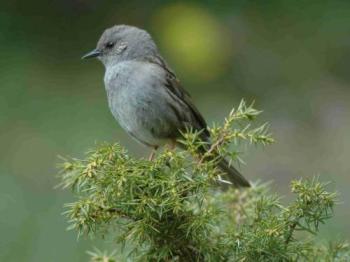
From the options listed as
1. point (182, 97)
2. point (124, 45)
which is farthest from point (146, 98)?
point (124, 45)

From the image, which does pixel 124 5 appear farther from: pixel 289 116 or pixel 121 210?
pixel 121 210

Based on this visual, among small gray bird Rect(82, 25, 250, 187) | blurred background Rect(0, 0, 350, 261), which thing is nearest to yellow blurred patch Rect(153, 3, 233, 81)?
blurred background Rect(0, 0, 350, 261)

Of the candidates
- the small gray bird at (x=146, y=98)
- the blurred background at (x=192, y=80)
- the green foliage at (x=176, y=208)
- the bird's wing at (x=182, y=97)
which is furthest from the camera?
the blurred background at (x=192, y=80)

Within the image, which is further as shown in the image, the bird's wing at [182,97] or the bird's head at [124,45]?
the bird's head at [124,45]

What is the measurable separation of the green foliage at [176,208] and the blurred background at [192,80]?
3.27m

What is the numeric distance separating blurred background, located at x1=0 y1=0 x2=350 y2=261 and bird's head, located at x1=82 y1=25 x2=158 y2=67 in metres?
1.60

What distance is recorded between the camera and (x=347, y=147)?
7195 mm

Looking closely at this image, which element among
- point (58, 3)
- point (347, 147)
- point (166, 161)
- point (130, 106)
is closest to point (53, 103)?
point (58, 3)

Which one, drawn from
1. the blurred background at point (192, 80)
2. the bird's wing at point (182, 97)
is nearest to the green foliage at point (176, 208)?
the bird's wing at point (182, 97)

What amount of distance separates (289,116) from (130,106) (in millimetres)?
3847

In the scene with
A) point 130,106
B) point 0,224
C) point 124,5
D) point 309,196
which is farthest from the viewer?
point 124,5

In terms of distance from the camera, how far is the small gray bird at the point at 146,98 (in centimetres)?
385

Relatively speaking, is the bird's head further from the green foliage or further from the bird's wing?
the green foliage

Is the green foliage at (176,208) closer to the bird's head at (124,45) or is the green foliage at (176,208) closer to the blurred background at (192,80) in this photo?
the bird's head at (124,45)
